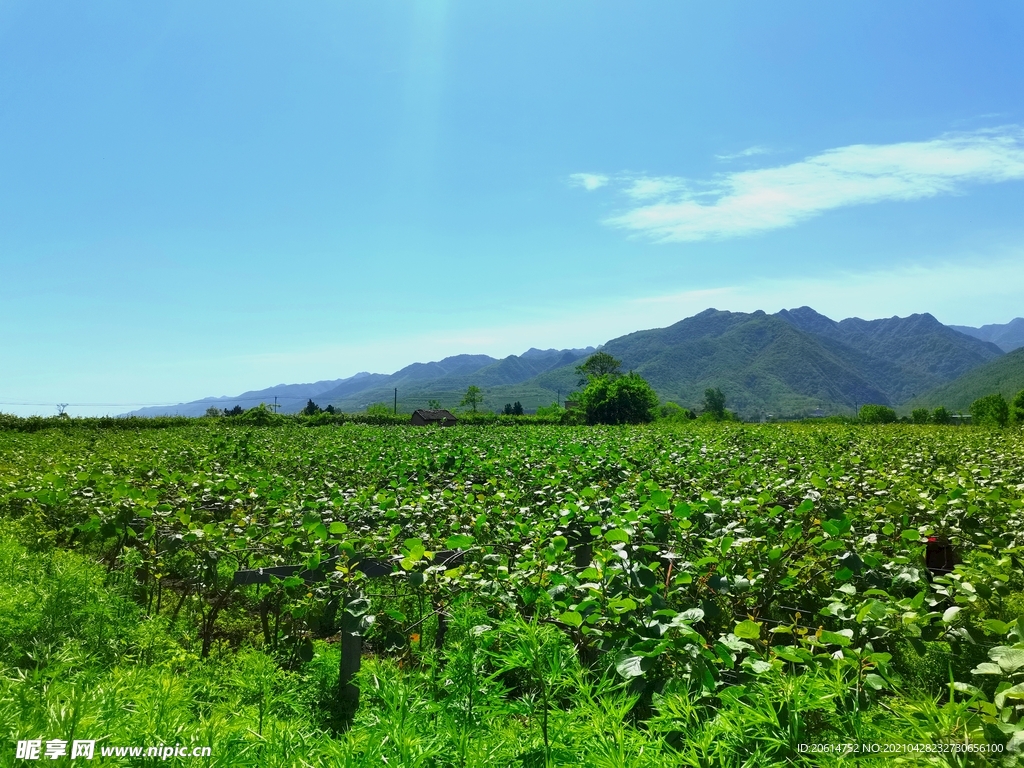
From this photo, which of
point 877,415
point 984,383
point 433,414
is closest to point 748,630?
point 877,415

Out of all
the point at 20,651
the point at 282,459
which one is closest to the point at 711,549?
the point at 20,651

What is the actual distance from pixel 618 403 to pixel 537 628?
52556mm

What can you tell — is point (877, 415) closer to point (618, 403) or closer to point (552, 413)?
point (618, 403)

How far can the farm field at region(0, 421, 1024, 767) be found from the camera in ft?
5.50

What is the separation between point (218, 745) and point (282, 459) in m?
9.44

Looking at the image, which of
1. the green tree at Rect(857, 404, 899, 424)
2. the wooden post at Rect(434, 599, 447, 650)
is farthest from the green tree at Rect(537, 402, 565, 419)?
the wooden post at Rect(434, 599, 447, 650)

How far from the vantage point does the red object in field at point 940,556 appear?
17.5ft

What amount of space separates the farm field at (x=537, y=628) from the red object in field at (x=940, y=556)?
12cm

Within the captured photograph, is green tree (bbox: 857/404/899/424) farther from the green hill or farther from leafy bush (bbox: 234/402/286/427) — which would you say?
the green hill

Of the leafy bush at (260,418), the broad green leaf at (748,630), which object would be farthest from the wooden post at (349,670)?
the leafy bush at (260,418)

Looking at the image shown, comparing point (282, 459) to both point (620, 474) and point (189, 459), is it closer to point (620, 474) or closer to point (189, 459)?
point (189, 459)

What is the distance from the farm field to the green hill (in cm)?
17751

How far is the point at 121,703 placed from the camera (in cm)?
211

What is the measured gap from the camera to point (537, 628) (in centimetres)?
214
